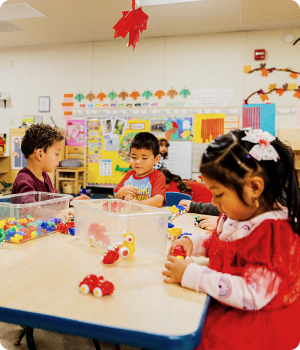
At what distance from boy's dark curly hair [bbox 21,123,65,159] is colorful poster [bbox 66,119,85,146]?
3.45 meters

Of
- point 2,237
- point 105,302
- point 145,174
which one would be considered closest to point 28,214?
point 2,237

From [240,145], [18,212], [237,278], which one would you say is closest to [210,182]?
[240,145]

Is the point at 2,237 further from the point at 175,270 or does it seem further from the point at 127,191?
the point at 127,191

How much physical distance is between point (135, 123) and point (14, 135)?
6.74 feet

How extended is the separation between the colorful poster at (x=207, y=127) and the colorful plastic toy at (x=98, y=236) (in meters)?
3.79

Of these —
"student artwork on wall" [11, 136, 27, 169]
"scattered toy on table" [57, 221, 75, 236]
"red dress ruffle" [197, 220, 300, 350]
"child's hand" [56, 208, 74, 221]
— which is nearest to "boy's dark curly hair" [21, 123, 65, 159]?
"child's hand" [56, 208, 74, 221]

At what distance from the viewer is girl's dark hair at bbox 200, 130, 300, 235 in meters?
0.77

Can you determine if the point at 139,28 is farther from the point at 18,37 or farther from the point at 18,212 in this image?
the point at 18,37

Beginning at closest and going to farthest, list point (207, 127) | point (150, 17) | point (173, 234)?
point (173, 234)
point (150, 17)
point (207, 127)

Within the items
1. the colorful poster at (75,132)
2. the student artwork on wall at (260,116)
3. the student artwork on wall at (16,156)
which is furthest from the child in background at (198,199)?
the student artwork on wall at (16,156)

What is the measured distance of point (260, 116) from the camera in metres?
4.44

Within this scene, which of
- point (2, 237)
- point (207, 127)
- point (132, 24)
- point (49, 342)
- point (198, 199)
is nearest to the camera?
point (2, 237)

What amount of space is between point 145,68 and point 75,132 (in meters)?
1.57

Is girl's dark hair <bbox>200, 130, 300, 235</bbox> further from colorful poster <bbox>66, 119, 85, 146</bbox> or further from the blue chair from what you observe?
colorful poster <bbox>66, 119, 85, 146</bbox>
